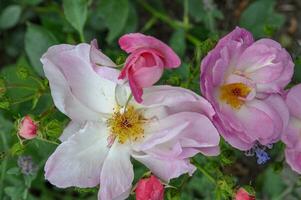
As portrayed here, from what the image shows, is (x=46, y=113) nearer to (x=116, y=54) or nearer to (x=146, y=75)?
(x=146, y=75)

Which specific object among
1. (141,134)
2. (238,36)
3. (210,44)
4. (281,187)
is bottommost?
(281,187)

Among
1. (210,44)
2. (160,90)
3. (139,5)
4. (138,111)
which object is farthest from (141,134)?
(139,5)

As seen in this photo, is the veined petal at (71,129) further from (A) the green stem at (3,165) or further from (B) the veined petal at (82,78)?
(A) the green stem at (3,165)

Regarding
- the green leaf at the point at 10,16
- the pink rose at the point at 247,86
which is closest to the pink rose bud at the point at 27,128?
the pink rose at the point at 247,86

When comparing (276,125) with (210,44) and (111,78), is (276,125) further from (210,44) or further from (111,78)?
(111,78)

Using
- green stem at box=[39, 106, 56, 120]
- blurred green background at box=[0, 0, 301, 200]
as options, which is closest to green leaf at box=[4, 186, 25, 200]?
blurred green background at box=[0, 0, 301, 200]

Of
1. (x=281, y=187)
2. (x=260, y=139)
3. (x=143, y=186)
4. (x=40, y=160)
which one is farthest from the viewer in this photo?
(x=281, y=187)

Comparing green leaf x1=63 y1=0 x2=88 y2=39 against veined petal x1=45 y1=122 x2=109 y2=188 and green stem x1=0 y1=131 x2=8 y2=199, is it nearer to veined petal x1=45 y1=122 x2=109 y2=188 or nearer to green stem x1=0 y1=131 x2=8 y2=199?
green stem x1=0 y1=131 x2=8 y2=199
